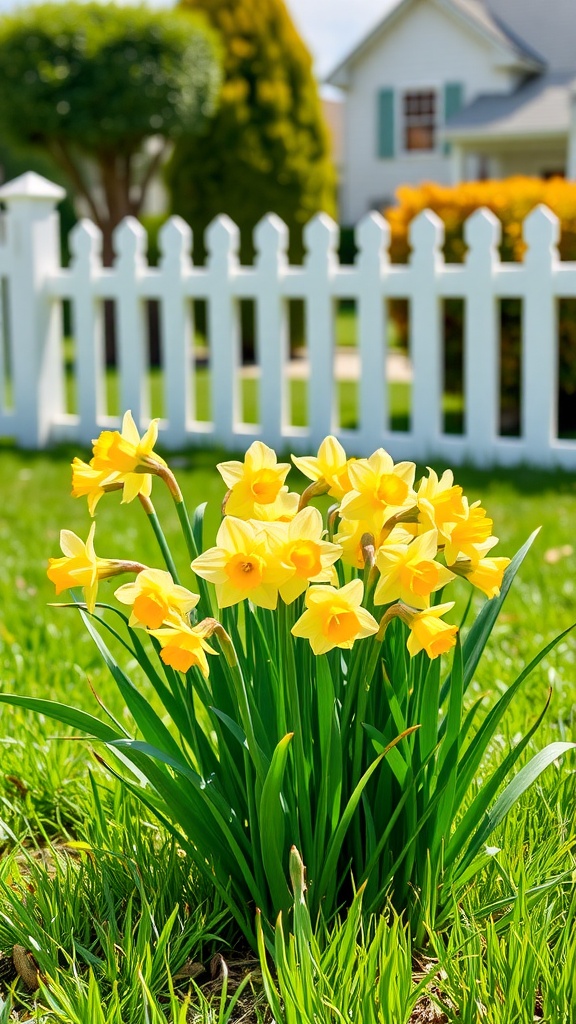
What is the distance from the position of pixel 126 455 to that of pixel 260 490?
0.20m

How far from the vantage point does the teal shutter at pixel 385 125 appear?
2583 cm

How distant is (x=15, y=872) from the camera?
6.32 ft

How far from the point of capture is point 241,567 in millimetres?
1491

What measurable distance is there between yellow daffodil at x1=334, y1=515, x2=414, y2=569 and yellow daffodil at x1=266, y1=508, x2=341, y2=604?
0.14 metres

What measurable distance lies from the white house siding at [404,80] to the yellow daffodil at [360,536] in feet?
76.5

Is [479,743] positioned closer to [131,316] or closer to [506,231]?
[131,316]

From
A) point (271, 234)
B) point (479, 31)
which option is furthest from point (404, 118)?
point (271, 234)

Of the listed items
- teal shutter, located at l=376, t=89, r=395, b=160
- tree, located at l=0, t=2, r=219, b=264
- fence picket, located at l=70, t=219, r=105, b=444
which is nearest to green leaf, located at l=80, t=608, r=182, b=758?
fence picket, located at l=70, t=219, r=105, b=444

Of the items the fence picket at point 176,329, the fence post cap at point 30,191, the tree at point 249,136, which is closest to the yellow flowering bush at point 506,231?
the fence picket at point 176,329

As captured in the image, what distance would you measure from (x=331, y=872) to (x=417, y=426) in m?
4.50

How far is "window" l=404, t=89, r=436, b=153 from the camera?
2570 centimetres

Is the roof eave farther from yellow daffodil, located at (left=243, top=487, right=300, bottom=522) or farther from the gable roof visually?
yellow daffodil, located at (left=243, top=487, right=300, bottom=522)

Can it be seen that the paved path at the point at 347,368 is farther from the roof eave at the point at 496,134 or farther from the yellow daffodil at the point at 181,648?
the yellow daffodil at the point at 181,648

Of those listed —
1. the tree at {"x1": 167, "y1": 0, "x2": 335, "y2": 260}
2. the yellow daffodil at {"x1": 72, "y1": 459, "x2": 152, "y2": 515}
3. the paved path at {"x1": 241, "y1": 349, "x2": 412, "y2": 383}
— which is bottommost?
the paved path at {"x1": 241, "y1": 349, "x2": 412, "y2": 383}
